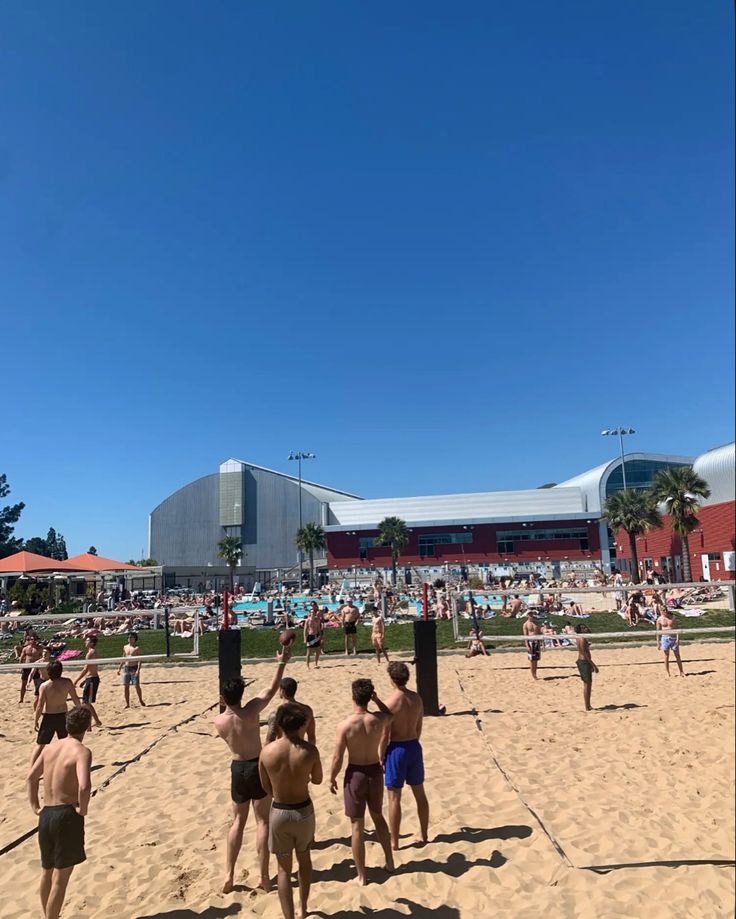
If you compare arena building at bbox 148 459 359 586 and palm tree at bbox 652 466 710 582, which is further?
arena building at bbox 148 459 359 586

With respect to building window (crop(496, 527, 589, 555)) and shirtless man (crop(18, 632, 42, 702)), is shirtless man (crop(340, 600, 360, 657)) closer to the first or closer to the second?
shirtless man (crop(18, 632, 42, 702))

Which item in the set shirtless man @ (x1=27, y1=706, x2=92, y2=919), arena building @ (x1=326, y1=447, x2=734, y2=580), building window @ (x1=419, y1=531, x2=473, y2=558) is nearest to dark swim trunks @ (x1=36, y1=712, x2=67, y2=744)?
shirtless man @ (x1=27, y1=706, x2=92, y2=919)

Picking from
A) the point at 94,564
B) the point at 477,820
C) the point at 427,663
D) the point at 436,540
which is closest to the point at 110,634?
the point at 94,564

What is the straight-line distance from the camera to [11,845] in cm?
547

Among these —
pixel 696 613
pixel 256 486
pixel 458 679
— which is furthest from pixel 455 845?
pixel 256 486

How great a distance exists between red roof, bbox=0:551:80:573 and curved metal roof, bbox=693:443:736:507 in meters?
31.5

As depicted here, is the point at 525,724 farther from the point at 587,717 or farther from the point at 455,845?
the point at 455,845

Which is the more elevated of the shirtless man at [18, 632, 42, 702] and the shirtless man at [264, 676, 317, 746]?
the shirtless man at [264, 676, 317, 746]

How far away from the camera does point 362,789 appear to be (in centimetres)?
459

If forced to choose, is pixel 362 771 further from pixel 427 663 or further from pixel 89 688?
pixel 89 688

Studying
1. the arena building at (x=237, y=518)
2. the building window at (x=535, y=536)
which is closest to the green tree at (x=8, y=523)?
the arena building at (x=237, y=518)

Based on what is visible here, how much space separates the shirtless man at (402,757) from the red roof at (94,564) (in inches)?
865

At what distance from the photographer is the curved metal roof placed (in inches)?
1318

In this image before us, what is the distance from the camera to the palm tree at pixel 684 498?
106 ft
